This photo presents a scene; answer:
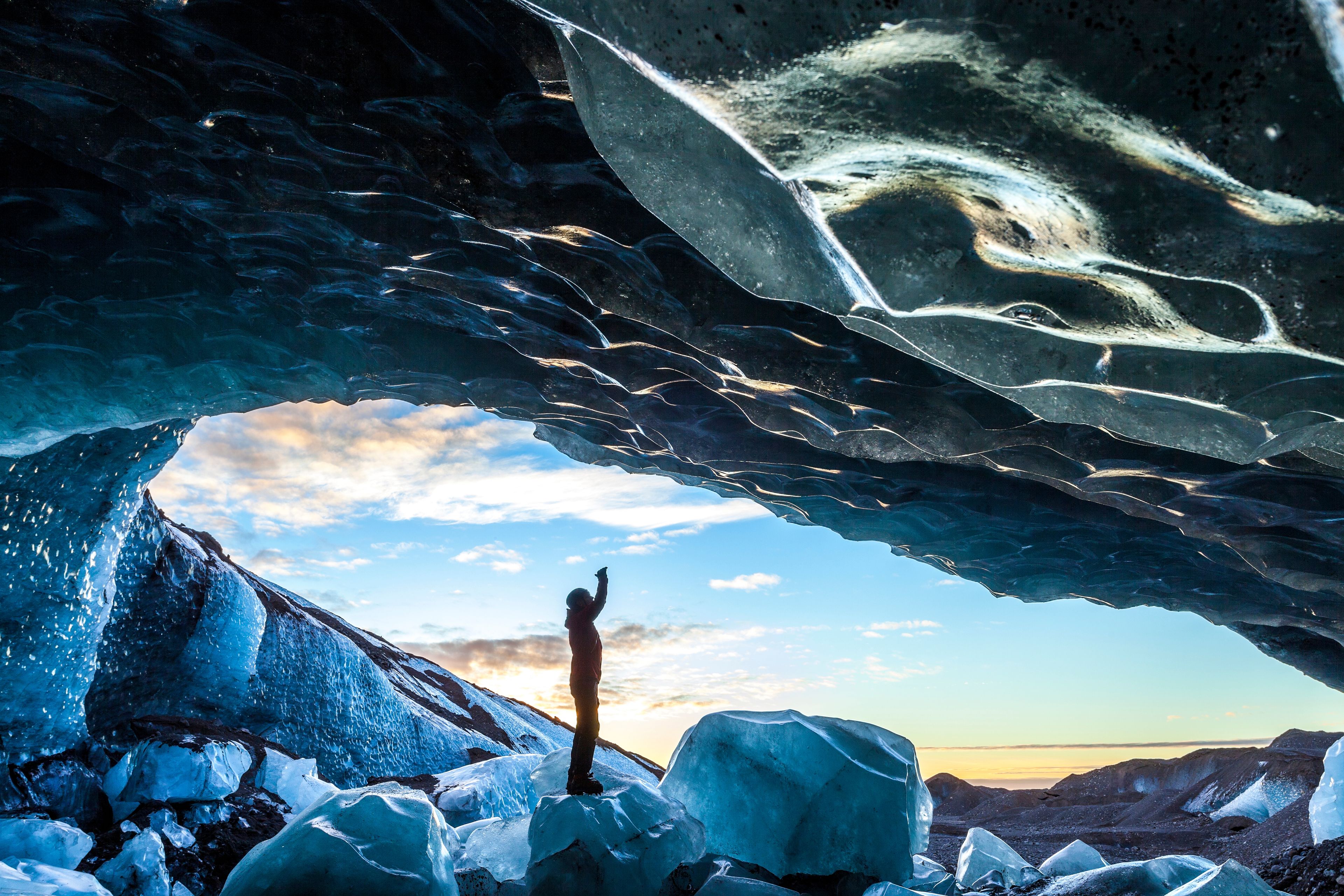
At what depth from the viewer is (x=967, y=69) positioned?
1.67m

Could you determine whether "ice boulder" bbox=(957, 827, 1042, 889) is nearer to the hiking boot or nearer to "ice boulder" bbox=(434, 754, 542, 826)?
the hiking boot

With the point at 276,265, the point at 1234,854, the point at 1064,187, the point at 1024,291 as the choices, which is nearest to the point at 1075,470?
the point at 1024,291

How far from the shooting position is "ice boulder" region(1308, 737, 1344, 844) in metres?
6.26

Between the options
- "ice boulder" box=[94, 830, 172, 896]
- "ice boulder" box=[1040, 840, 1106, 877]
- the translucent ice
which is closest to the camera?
the translucent ice

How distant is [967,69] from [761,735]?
13.3ft

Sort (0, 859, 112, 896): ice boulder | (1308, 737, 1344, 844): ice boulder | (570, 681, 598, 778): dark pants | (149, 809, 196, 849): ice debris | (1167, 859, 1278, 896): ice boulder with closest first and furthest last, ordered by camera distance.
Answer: (1167, 859, 1278, 896): ice boulder → (0, 859, 112, 896): ice boulder → (570, 681, 598, 778): dark pants → (149, 809, 196, 849): ice debris → (1308, 737, 1344, 844): ice boulder

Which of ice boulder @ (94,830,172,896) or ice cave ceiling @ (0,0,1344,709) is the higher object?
ice cave ceiling @ (0,0,1344,709)

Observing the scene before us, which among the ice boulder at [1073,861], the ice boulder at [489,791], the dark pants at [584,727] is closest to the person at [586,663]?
the dark pants at [584,727]

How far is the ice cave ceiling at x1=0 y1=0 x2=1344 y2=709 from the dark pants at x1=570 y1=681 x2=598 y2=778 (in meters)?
1.91

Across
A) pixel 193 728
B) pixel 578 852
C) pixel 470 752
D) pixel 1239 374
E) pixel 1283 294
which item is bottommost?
pixel 470 752

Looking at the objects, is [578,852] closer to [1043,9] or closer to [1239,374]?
[1239,374]

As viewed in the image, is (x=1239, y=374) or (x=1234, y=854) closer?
(x=1239, y=374)

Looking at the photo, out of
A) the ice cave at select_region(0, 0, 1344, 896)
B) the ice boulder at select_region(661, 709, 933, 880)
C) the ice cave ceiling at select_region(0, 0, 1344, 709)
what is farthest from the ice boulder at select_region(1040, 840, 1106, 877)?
the ice cave ceiling at select_region(0, 0, 1344, 709)

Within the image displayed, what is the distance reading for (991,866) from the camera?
552 cm
